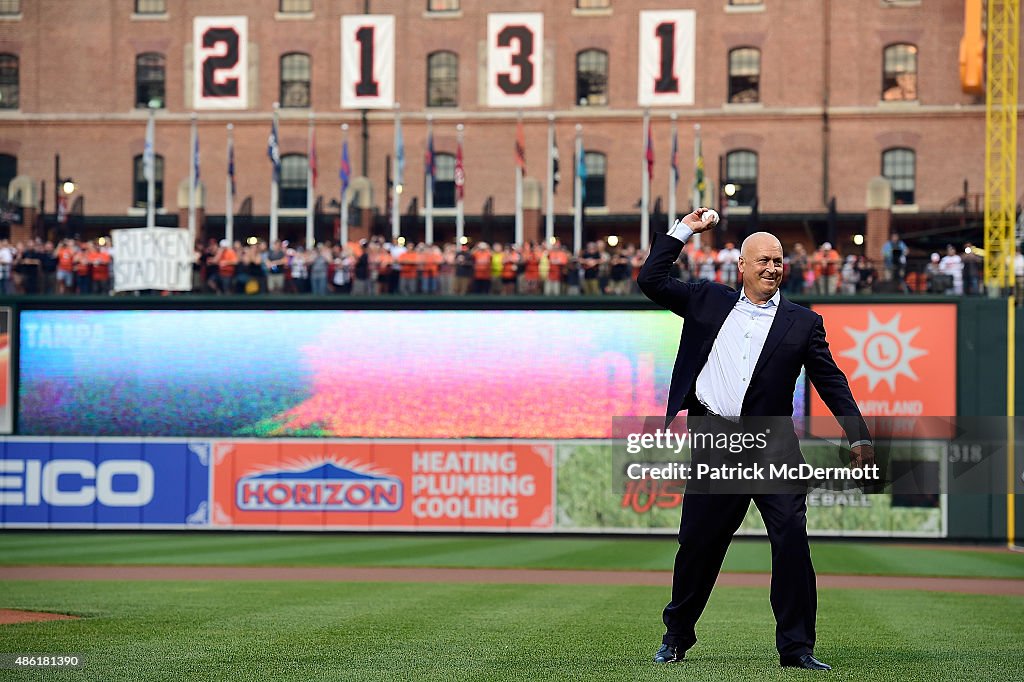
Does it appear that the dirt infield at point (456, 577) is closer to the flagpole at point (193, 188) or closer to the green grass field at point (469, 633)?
the green grass field at point (469, 633)

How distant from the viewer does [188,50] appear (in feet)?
160

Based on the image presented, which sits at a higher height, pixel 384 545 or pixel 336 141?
pixel 336 141

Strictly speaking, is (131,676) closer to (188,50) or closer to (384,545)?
(384,545)

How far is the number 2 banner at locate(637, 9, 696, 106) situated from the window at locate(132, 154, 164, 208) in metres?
15.4

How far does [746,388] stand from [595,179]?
40.6 m

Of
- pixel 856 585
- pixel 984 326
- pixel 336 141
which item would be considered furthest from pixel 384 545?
pixel 336 141

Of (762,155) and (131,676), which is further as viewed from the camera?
(762,155)

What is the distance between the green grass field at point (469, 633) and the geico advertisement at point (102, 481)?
12.0 meters

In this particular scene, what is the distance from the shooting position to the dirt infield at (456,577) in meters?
19.7

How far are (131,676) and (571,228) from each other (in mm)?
40048

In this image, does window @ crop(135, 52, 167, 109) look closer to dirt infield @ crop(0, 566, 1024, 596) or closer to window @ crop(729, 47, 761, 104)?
window @ crop(729, 47, 761, 104)

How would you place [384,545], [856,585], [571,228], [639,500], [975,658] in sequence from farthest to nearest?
[571,228] → [639,500] → [384,545] → [856,585] → [975,658]

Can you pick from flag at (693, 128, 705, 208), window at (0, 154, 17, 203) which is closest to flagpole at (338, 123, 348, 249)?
flag at (693, 128, 705, 208)

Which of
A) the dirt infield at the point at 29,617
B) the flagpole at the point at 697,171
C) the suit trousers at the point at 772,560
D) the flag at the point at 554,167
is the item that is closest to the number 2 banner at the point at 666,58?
the flagpole at the point at 697,171
